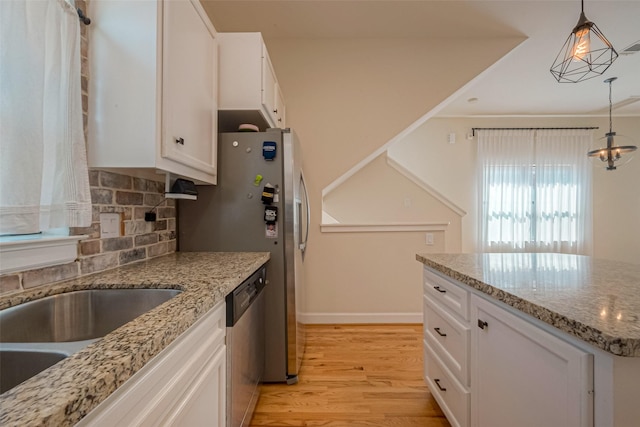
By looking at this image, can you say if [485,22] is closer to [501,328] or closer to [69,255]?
[501,328]

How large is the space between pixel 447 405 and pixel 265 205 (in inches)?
57.6

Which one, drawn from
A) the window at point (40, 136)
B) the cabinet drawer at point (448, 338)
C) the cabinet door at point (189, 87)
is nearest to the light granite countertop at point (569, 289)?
the cabinet drawer at point (448, 338)

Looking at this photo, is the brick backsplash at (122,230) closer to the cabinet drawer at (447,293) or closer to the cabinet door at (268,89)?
the cabinet door at (268,89)

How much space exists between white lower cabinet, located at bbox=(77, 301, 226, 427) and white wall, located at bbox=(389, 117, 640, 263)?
13.4 ft

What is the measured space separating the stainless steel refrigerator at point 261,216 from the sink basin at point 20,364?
1111 millimetres

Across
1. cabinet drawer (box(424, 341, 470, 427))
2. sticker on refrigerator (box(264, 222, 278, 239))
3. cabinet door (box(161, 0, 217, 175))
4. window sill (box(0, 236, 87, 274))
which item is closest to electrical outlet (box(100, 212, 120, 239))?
window sill (box(0, 236, 87, 274))

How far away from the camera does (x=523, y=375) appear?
34.4 inches

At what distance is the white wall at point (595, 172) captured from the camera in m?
4.40

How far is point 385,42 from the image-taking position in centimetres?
260

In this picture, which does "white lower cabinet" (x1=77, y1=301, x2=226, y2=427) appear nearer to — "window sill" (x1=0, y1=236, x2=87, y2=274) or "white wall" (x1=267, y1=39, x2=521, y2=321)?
"window sill" (x1=0, y1=236, x2=87, y2=274)

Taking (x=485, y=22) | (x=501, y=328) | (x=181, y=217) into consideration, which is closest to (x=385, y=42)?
(x=485, y=22)

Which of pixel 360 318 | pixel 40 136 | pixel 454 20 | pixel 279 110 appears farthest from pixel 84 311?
pixel 454 20

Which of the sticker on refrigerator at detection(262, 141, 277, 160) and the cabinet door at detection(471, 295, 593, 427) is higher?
the sticker on refrigerator at detection(262, 141, 277, 160)

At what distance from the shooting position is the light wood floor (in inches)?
59.7
